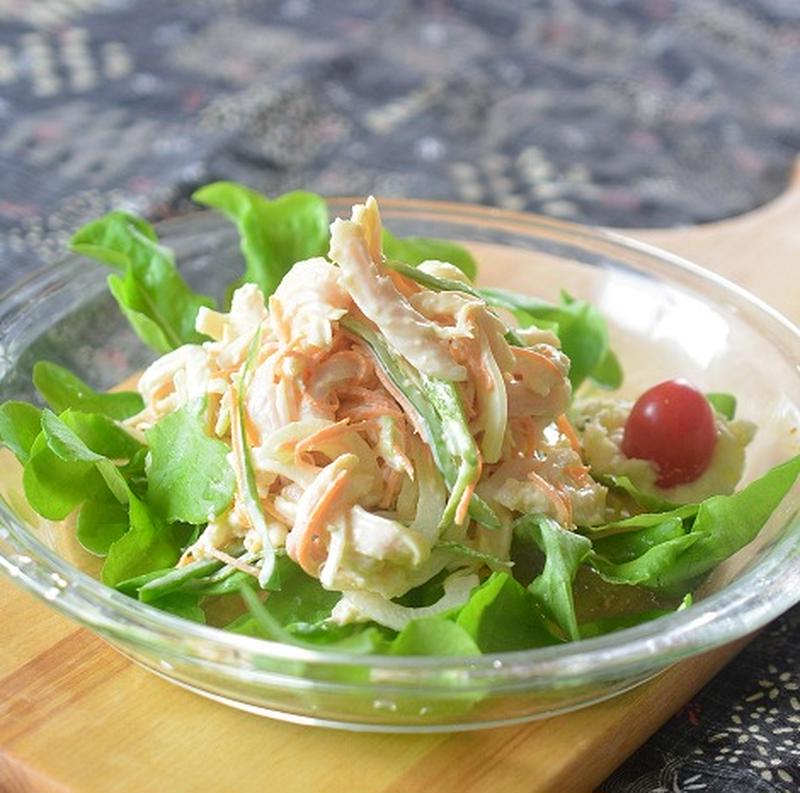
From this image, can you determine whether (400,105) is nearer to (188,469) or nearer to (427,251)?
(427,251)

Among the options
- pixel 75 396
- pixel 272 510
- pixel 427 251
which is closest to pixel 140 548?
pixel 272 510

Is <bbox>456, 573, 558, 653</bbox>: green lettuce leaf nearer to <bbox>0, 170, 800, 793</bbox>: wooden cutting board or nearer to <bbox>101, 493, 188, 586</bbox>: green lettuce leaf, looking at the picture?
<bbox>0, 170, 800, 793</bbox>: wooden cutting board

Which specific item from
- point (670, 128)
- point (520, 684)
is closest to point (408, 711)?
point (520, 684)

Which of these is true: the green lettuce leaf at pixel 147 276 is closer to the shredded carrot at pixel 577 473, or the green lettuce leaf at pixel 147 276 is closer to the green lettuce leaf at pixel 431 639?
the shredded carrot at pixel 577 473

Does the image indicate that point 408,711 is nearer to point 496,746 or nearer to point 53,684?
point 496,746

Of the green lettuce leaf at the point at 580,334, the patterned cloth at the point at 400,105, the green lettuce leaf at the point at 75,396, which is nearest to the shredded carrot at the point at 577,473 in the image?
the green lettuce leaf at the point at 580,334

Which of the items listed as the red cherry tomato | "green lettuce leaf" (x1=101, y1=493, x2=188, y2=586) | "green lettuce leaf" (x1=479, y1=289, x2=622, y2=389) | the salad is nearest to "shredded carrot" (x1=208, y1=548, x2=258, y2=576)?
the salad
